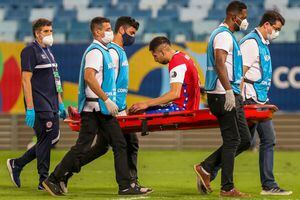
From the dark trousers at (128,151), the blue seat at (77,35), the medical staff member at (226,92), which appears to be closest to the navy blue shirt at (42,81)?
the dark trousers at (128,151)

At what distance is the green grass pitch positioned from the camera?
1087 cm

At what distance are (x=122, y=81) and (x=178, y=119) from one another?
76 cm

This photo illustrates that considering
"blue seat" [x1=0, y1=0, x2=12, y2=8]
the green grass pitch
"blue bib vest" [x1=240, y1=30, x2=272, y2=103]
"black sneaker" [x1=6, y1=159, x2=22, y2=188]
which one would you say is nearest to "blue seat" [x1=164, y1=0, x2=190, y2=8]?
"blue seat" [x1=0, y1=0, x2=12, y2=8]

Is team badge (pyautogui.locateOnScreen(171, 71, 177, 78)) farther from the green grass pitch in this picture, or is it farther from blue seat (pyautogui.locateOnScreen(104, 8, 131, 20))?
blue seat (pyautogui.locateOnScreen(104, 8, 131, 20))

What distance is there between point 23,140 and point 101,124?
9.10 meters

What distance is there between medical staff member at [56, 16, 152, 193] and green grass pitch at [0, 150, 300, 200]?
351mm

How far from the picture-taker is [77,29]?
22.4 m

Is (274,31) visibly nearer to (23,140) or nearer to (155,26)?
(23,140)

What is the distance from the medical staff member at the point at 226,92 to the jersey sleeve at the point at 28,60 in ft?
6.72

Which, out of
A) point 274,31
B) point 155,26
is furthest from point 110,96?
point 155,26

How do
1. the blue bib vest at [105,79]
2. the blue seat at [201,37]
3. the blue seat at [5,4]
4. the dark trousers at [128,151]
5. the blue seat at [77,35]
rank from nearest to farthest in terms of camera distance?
the blue bib vest at [105,79] → the dark trousers at [128,151] → the blue seat at [201,37] → the blue seat at [77,35] → the blue seat at [5,4]

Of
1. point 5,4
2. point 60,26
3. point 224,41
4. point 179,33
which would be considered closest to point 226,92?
point 224,41

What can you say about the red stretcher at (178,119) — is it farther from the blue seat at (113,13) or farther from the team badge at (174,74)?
the blue seat at (113,13)

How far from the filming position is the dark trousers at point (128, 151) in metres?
11.2
